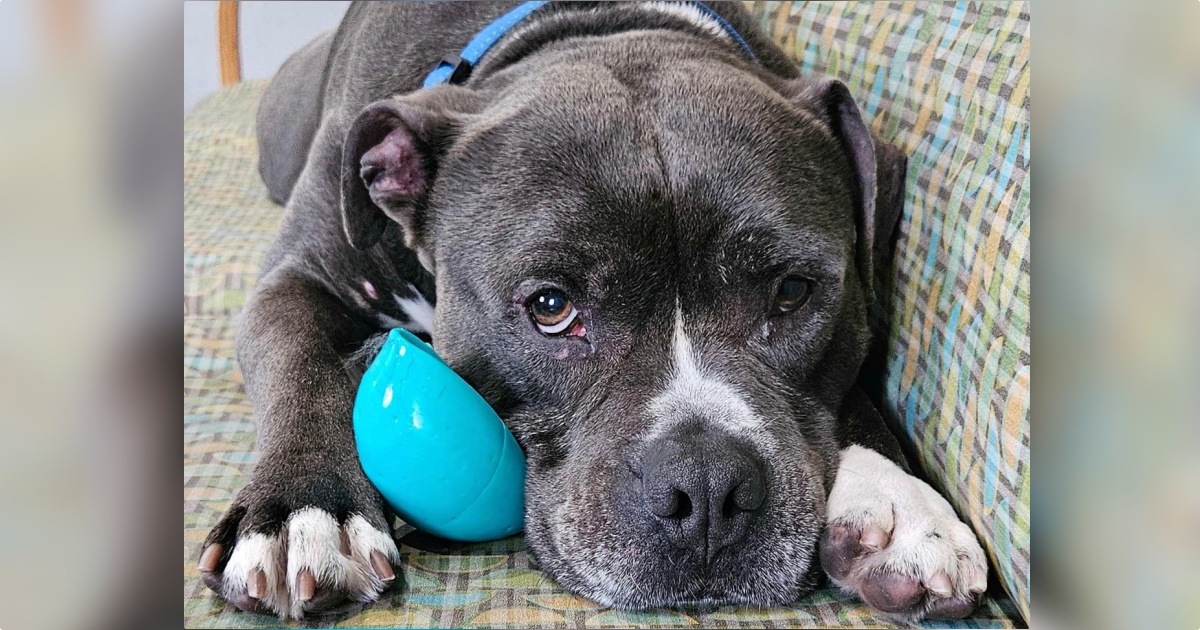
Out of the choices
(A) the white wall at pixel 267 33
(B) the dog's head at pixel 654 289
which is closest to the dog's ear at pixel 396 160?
(B) the dog's head at pixel 654 289

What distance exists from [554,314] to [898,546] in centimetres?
77

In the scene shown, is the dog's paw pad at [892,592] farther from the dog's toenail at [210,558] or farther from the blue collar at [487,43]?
the blue collar at [487,43]

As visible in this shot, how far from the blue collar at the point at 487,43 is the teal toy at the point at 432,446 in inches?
36.1

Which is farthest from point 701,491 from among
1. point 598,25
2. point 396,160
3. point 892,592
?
point 598,25

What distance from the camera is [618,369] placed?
2.10 meters

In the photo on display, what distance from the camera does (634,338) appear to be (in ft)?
6.90

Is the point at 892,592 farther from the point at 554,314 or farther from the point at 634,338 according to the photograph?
the point at 554,314

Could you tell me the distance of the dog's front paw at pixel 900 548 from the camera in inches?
72.6

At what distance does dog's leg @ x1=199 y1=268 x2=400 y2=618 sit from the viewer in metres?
1.82

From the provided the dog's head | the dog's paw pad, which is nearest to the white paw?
the dog's head

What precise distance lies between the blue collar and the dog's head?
0.30 meters

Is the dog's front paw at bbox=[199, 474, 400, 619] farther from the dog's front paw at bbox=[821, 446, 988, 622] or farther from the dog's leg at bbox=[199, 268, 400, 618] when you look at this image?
the dog's front paw at bbox=[821, 446, 988, 622]
